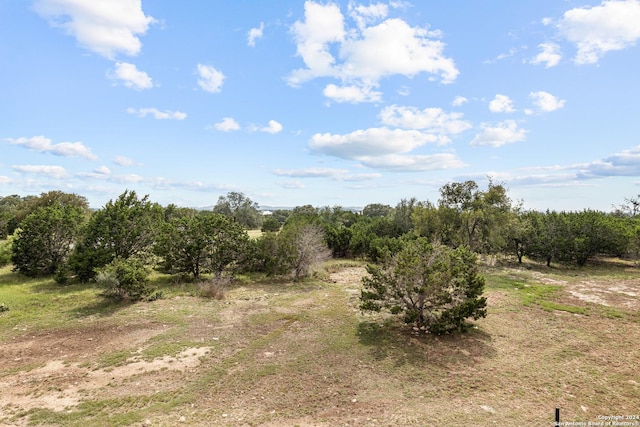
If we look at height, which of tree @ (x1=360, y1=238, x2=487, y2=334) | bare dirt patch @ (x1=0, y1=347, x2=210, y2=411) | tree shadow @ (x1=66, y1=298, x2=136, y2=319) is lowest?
bare dirt patch @ (x1=0, y1=347, x2=210, y2=411)

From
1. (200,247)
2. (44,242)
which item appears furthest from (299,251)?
(44,242)

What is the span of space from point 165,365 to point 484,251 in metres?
26.2

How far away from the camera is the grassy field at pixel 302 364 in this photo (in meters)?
6.79

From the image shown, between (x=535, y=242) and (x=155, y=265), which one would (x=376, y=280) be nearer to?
(x=155, y=265)

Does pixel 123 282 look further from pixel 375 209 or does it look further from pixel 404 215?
pixel 375 209

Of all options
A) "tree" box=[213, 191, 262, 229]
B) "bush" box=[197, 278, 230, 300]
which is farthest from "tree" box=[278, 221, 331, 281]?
"tree" box=[213, 191, 262, 229]

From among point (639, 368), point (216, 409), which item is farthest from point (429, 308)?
point (216, 409)

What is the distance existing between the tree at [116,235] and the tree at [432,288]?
54.2ft

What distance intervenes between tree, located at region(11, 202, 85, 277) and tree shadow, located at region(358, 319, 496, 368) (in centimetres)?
1964

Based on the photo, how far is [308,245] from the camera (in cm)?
2134

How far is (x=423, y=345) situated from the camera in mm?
10375

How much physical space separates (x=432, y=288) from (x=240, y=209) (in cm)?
6993

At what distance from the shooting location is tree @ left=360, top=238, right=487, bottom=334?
433 inches

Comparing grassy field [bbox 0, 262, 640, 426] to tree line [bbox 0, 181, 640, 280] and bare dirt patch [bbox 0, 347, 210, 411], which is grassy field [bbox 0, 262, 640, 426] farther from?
tree line [bbox 0, 181, 640, 280]
